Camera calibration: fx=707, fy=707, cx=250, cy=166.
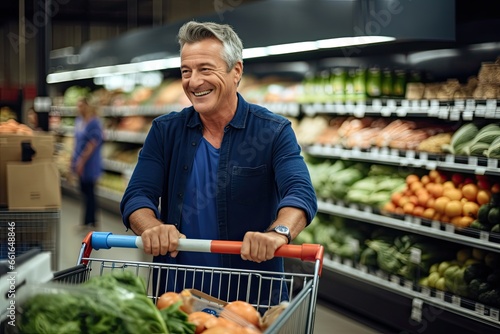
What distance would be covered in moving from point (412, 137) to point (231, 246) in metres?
3.70

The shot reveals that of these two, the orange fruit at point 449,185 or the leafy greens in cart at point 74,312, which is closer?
the leafy greens in cart at point 74,312

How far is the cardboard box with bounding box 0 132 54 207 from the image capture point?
12.4 ft

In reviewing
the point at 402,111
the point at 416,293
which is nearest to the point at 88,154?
the point at 402,111

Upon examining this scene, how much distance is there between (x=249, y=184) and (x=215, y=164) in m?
0.13

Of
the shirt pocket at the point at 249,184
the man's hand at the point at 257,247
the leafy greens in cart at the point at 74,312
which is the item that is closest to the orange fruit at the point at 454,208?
the shirt pocket at the point at 249,184

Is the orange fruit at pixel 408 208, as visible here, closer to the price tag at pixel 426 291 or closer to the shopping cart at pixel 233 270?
the price tag at pixel 426 291

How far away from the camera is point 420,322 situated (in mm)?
4844

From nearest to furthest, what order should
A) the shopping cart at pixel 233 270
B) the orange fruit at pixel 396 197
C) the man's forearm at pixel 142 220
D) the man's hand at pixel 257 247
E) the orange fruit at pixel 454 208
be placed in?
the shopping cart at pixel 233 270, the man's hand at pixel 257 247, the man's forearm at pixel 142 220, the orange fruit at pixel 454 208, the orange fruit at pixel 396 197

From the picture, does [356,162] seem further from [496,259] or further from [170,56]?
[170,56]

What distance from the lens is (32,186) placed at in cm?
369

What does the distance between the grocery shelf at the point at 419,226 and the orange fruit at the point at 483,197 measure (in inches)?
8.9

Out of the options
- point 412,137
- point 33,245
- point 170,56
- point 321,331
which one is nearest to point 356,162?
point 412,137

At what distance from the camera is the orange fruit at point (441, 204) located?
4.91m

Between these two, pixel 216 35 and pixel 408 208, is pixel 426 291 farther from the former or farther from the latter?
pixel 216 35
